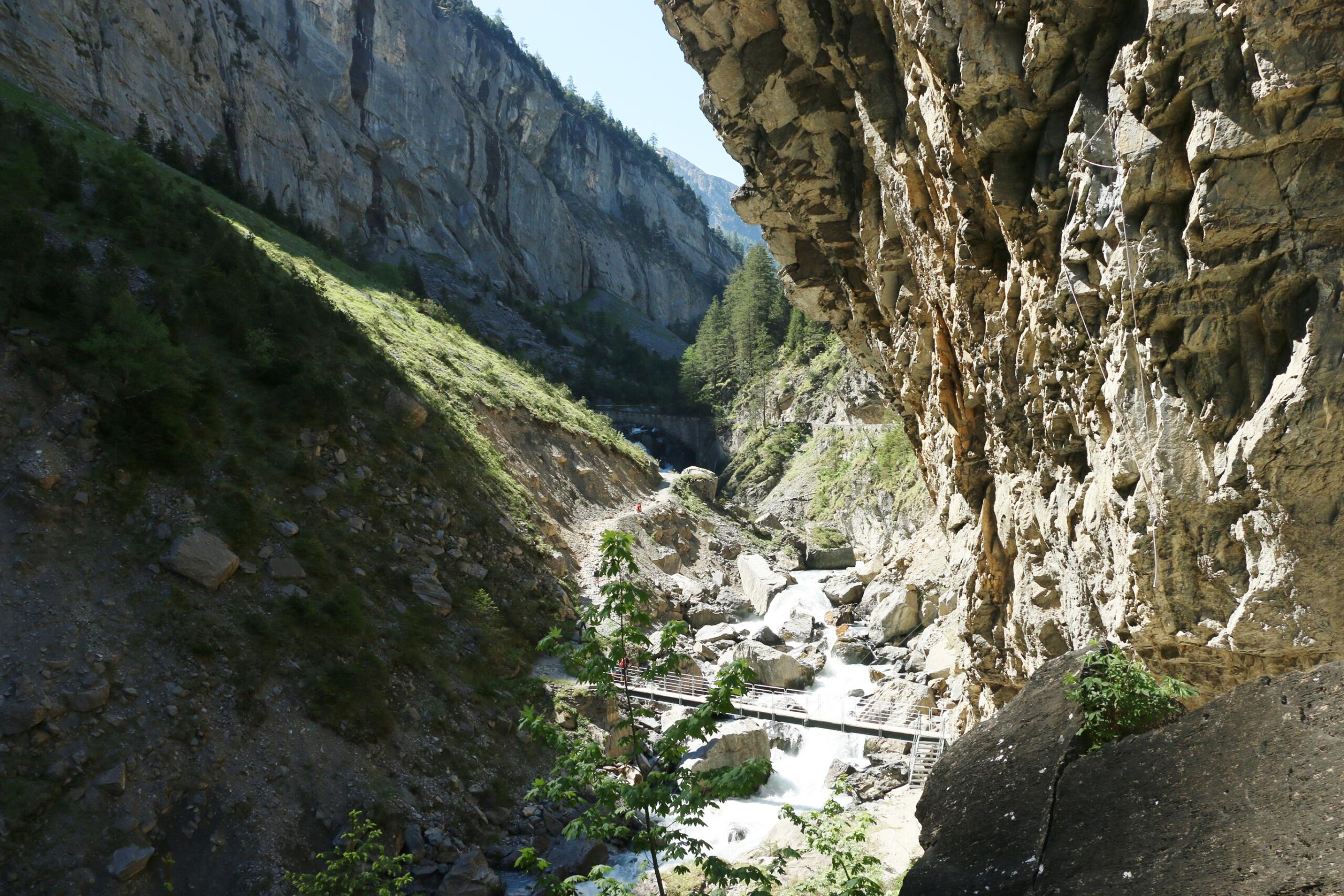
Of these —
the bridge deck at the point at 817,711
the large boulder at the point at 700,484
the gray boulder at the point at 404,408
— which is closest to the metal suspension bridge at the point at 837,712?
the bridge deck at the point at 817,711

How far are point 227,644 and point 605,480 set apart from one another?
2433cm

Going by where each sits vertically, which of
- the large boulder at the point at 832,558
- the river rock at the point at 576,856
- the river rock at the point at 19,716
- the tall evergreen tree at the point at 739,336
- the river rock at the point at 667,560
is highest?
the tall evergreen tree at the point at 739,336

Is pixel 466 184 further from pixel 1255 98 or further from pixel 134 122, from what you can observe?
pixel 1255 98

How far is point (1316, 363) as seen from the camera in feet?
16.9

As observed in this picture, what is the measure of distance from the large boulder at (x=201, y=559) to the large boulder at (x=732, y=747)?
11.3m

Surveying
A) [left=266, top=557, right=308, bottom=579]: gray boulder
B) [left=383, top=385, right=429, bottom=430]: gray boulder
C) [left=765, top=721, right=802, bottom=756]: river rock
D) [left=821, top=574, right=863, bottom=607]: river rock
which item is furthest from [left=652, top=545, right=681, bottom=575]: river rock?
[left=266, top=557, right=308, bottom=579]: gray boulder

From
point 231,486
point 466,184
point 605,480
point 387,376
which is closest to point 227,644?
point 231,486

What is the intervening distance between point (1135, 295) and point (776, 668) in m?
18.9

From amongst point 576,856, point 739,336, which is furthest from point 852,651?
point 739,336

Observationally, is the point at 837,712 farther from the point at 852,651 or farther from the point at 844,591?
the point at 844,591

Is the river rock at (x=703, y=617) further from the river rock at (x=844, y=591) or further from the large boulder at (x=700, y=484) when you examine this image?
the large boulder at (x=700, y=484)

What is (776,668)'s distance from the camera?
2323 cm

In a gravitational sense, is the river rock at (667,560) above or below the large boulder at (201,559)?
above

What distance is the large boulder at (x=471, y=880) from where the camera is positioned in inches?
483
